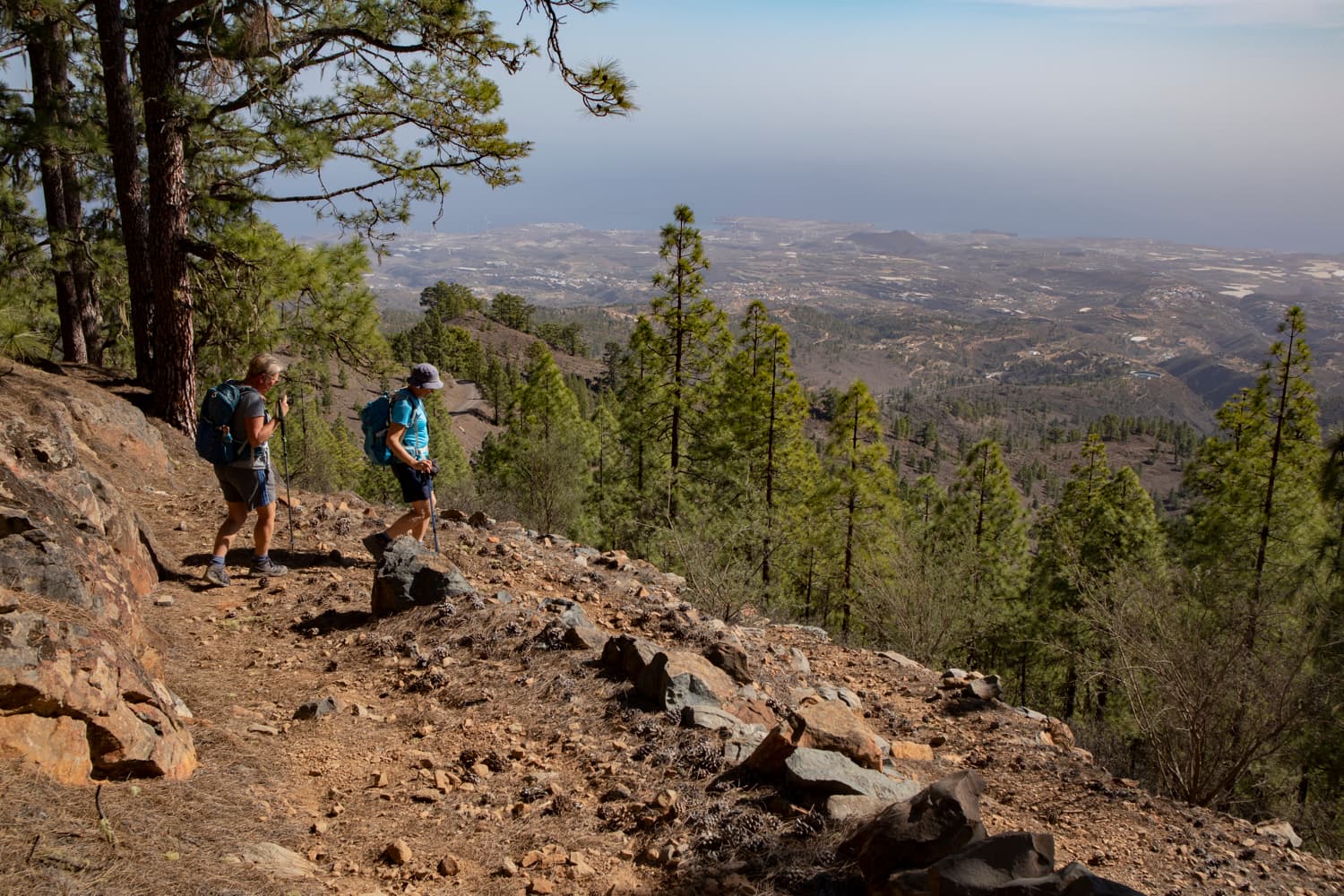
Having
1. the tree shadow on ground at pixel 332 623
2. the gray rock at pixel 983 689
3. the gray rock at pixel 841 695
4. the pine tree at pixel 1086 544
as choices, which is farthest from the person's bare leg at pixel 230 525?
the pine tree at pixel 1086 544

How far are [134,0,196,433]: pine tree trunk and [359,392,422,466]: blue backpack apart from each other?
4438 millimetres

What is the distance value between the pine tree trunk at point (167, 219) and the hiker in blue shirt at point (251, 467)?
3.97m

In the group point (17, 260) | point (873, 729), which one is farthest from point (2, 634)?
point (17, 260)

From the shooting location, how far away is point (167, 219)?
885 centimetres

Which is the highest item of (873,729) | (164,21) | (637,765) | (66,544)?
(164,21)

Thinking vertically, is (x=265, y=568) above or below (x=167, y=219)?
below

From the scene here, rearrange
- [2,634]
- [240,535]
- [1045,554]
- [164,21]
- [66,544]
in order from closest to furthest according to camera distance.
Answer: [2,634], [66,544], [240,535], [164,21], [1045,554]

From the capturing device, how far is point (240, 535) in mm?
7379

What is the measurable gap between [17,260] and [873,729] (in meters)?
12.4

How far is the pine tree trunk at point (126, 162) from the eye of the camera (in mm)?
8438

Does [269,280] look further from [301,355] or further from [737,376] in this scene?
[737,376]

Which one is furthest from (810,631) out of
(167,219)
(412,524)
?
(167,219)

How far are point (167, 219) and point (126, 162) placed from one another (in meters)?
0.73

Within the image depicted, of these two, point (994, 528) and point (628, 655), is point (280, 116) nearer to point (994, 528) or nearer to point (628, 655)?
point (628, 655)
